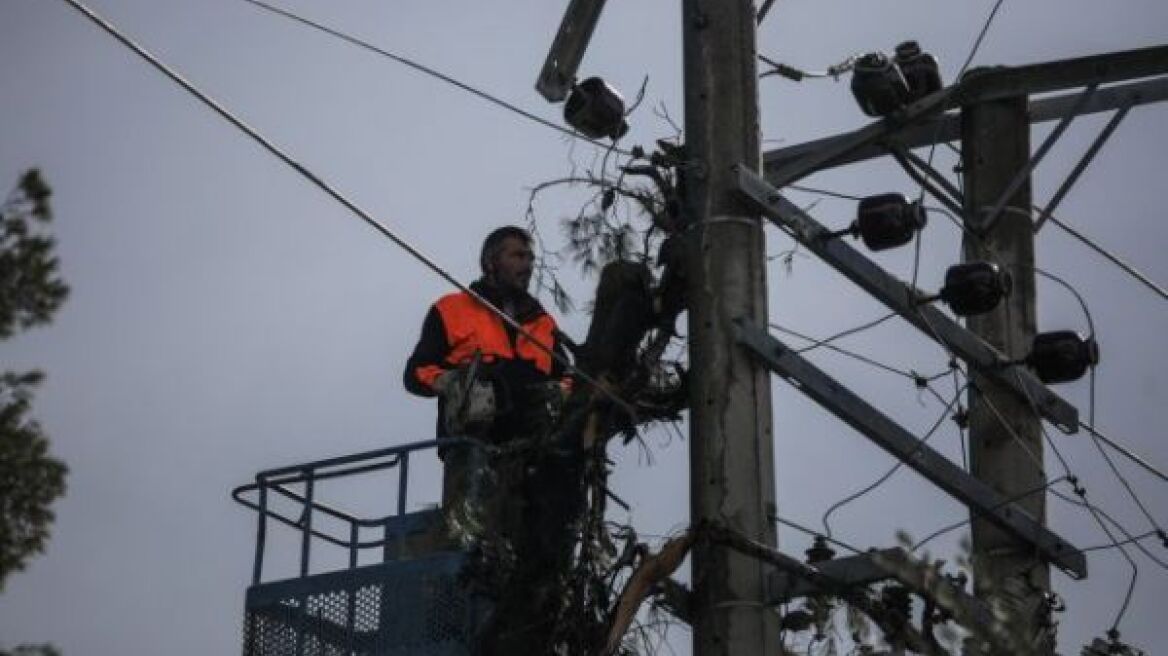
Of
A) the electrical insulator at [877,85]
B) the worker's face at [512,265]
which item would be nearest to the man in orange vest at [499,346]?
the worker's face at [512,265]

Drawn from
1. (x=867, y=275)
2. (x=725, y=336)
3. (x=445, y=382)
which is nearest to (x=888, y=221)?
(x=867, y=275)

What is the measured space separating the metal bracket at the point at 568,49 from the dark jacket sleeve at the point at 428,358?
1203 millimetres

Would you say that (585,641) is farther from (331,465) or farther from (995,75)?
(995,75)

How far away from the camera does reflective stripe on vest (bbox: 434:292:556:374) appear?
17766 millimetres

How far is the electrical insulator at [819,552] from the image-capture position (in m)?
16.5

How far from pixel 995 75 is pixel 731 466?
289 cm

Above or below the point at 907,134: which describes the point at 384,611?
below

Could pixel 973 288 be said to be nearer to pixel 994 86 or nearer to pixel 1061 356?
pixel 1061 356

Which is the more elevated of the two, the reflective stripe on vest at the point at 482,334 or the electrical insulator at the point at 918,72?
the electrical insulator at the point at 918,72

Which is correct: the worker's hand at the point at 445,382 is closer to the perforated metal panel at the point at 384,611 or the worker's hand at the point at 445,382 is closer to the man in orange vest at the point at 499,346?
the man in orange vest at the point at 499,346

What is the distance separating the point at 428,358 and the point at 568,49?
162 cm

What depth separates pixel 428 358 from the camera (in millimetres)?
17750

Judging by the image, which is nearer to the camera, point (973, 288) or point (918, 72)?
point (973, 288)

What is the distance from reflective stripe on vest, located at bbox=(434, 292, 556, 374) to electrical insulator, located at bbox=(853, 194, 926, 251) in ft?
5.91
